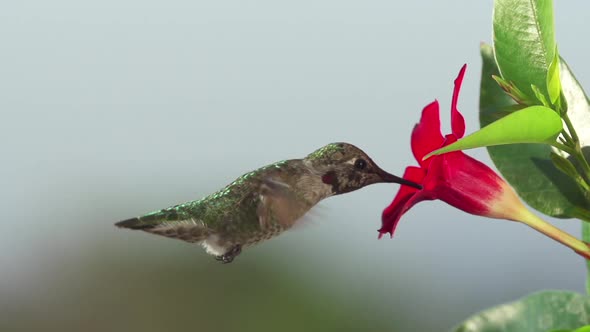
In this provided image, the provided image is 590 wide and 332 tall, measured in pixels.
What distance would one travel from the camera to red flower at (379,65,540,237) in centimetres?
116

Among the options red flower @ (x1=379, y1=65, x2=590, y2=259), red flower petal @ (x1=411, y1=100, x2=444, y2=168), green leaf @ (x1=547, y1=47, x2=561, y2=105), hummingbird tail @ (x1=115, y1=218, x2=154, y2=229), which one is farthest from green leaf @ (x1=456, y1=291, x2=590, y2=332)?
hummingbird tail @ (x1=115, y1=218, x2=154, y2=229)

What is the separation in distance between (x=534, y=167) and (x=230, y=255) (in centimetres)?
45

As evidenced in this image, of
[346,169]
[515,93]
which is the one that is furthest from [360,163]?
[515,93]

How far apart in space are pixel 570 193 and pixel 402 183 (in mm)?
240

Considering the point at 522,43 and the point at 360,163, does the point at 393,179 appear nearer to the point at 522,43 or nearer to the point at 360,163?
the point at 360,163

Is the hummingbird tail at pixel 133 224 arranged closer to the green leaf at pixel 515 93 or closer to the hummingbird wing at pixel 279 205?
the hummingbird wing at pixel 279 205

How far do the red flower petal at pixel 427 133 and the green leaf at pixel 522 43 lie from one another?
0.15 metres

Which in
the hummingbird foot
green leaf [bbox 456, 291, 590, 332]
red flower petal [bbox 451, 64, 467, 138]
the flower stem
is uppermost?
red flower petal [bbox 451, 64, 467, 138]

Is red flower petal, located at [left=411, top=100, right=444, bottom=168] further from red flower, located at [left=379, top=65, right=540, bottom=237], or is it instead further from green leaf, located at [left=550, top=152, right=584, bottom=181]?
green leaf, located at [left=550, top=152, right=584, bottom=181]

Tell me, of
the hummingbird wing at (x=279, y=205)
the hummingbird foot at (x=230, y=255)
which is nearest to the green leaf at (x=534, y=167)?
the hummingbird wing at (x=279, y=205)

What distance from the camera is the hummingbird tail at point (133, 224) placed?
43.7 inches

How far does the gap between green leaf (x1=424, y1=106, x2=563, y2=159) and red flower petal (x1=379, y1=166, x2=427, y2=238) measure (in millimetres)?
201

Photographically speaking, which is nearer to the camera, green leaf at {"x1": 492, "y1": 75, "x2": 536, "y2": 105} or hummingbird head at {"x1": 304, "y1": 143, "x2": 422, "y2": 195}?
green leaf at {"x1": 492, "y1": 75, "x2": 536, "y2": 105}

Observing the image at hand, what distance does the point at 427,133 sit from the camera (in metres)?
1.21
